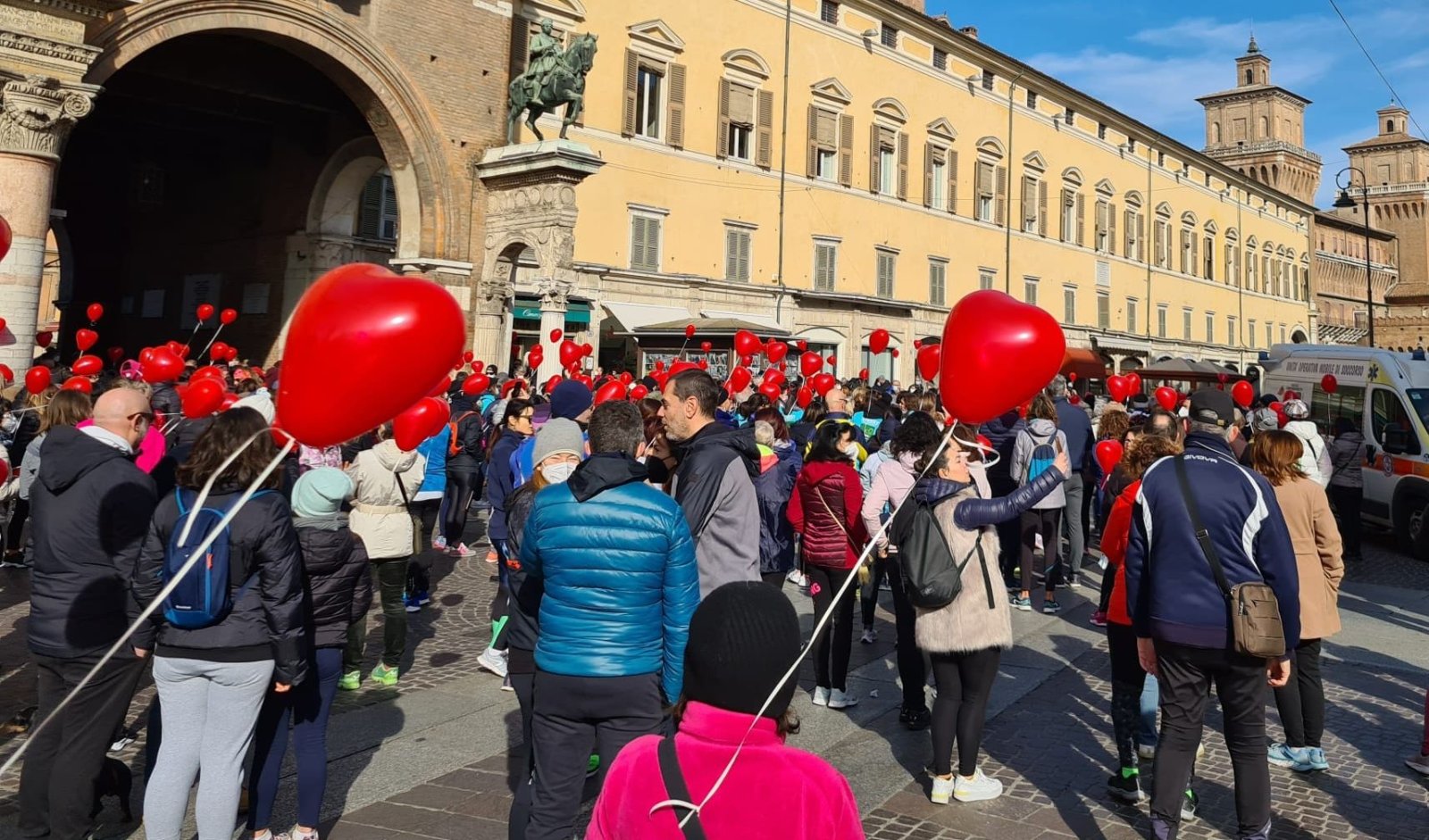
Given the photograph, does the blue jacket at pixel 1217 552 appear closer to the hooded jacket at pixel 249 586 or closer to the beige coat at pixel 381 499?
the hooded jacket at pixel 249 586

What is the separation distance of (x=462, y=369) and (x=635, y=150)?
31.5 feet

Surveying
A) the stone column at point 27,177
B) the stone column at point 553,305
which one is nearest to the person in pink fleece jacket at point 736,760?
the stone column at point 27,177

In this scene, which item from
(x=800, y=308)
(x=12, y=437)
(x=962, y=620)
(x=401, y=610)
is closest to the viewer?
(x=962, y=620)

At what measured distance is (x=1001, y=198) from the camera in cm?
3484

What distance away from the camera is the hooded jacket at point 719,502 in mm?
4144

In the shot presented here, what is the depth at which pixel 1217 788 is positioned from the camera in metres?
4.56

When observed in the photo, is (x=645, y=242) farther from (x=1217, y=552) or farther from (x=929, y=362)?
(x=1217, y=552)

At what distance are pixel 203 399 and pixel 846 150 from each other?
79.9ft

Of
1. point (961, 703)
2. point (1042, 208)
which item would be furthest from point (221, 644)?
point (1042, 208)

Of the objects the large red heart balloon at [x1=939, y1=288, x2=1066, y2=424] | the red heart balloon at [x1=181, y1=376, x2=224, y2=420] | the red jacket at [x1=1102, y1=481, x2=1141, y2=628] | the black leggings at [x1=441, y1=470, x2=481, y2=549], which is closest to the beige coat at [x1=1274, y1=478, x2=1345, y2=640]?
the red jacket at [x1=1102, y1=481, x2=1141, y2=628]

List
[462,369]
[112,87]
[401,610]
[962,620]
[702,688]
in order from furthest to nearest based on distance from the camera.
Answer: [112,87], [462,369], [401,610], [962,620], [702,688]

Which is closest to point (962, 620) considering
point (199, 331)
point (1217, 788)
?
point (1217, 788)

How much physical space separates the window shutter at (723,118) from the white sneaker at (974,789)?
74.0ft

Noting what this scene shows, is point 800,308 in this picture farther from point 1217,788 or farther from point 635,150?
point 1217,788
